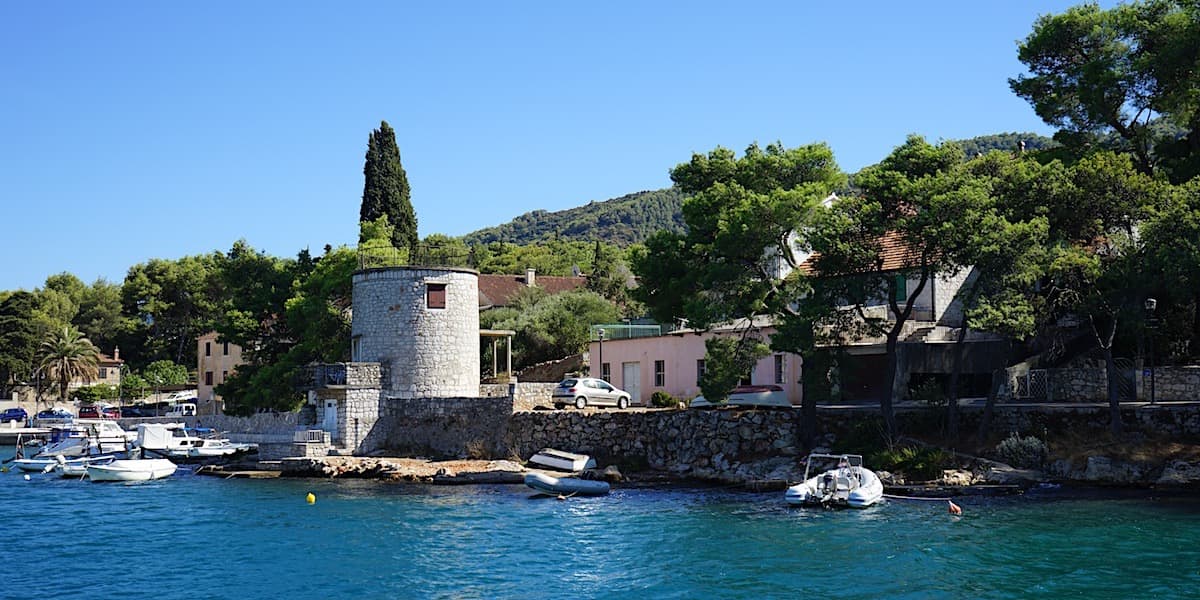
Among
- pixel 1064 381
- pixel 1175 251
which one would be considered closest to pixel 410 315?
pixel 1064 381

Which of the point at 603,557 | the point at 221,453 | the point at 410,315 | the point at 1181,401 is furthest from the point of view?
the point at 221,453

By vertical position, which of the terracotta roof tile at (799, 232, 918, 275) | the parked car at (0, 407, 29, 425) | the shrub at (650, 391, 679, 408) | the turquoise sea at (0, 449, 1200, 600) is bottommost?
the turquoise sea at (0, 449, 1200, 600)

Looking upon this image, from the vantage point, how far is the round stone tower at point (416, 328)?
4797 cm

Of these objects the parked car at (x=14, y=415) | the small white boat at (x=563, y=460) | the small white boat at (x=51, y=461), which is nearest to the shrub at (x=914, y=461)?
the small white boat at (x=563, y=460)

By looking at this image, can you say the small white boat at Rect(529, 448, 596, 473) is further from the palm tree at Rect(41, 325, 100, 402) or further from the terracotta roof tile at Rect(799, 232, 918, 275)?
the palm tree at Rect(41, 325, 100, 402)

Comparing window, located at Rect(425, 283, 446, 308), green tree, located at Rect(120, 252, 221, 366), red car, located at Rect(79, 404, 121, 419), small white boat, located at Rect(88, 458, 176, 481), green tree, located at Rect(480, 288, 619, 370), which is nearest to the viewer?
small white boat, located at Rect(88, 458, 176, 481)

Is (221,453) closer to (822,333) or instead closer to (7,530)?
(7,530)

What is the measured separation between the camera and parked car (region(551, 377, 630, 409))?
47125 mm

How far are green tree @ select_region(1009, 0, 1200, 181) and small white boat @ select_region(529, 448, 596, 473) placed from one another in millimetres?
23049

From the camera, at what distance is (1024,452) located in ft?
116

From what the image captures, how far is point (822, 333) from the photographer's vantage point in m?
38.0

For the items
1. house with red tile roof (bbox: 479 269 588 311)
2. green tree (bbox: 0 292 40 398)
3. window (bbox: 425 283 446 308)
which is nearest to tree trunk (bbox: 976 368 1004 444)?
window (bbox: 425 283 446 308)

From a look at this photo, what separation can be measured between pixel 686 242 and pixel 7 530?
23930mm

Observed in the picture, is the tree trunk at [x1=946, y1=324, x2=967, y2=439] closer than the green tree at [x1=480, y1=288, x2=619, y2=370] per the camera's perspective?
Yes
